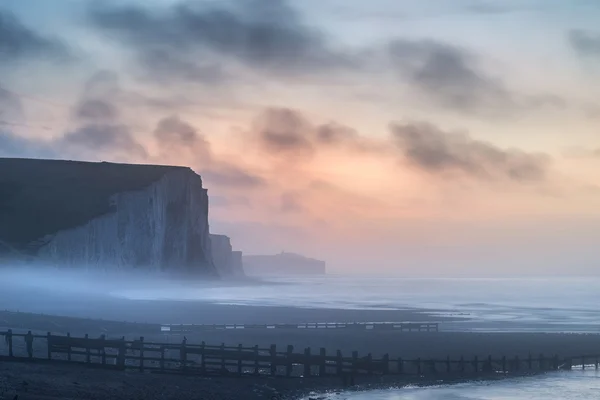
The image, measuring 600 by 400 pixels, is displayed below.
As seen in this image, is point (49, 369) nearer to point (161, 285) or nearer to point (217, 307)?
point (217, 307)

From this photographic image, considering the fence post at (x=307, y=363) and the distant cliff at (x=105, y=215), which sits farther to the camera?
the distant cliff at (x=105, y=215)

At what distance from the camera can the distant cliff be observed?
103 m

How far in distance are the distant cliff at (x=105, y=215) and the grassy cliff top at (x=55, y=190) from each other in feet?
0.42

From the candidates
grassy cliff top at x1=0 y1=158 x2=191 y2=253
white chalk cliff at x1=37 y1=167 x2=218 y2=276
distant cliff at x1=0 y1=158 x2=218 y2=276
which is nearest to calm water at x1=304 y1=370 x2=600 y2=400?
distant cliff at x1=0 y1=158 x2=218 y2=276

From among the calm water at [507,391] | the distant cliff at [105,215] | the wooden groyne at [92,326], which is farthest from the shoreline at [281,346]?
the distant cliff at [105,215]

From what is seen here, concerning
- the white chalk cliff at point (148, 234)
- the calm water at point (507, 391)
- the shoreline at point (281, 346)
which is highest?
the white chalk cliff at point (148, 234)

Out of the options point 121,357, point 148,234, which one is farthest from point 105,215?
point 121,357

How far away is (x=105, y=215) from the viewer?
11050cm

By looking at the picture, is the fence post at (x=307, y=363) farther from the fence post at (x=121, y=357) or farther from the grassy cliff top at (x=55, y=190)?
the grassy cliff top at (x=55, y=190)

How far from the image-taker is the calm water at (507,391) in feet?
103

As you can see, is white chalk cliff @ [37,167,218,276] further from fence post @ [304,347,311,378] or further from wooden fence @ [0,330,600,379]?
fence post @ [304,347,311,378]

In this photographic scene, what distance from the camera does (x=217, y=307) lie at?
273 feet

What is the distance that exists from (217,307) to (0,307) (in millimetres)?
23408

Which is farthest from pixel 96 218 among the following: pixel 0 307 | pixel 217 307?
pixel 0 307
